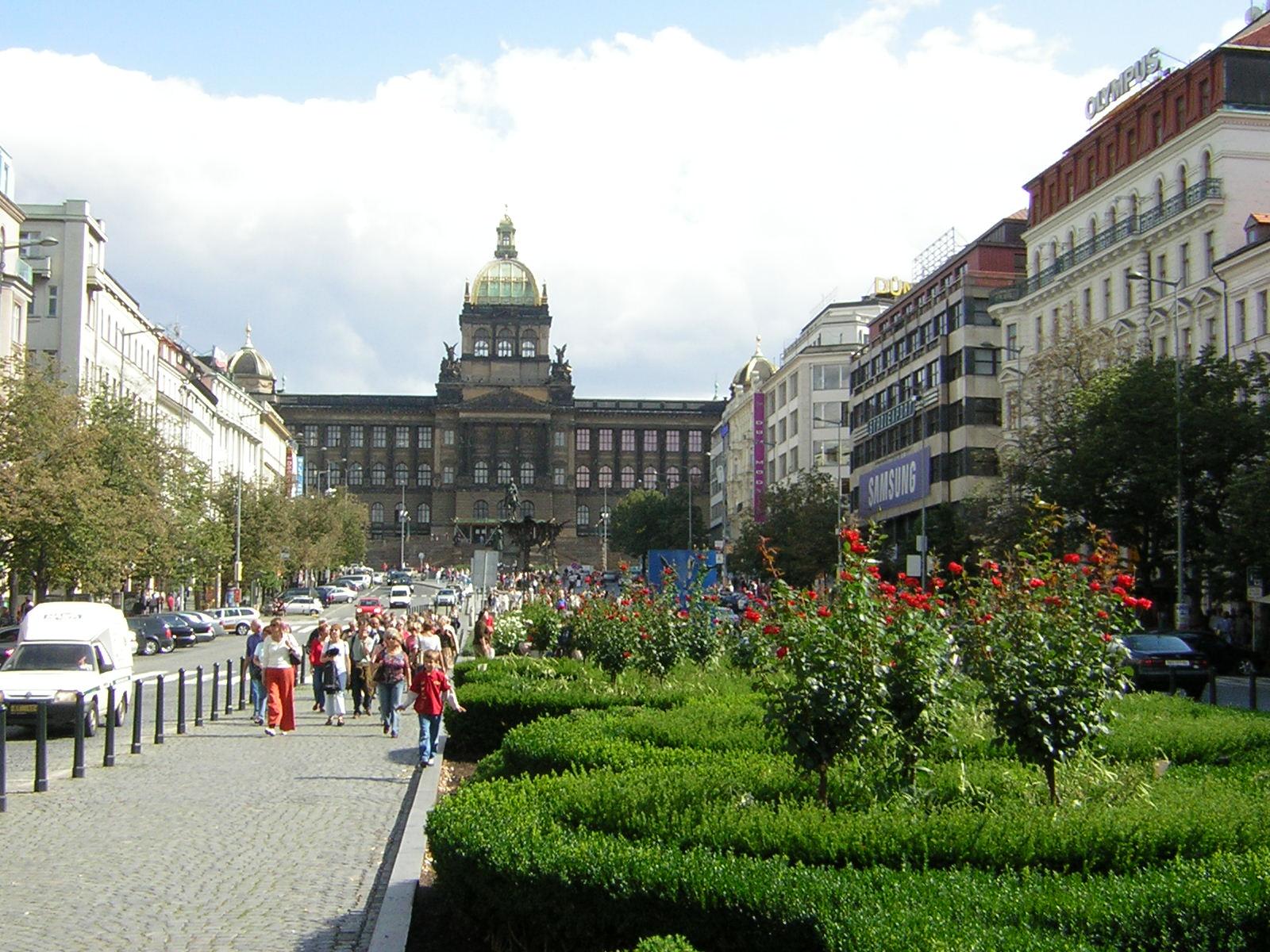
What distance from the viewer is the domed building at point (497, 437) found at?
191 metres

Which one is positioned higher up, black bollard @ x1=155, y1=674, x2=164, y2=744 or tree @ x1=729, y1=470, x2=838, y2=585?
tree @ x1=729, y1=470, x2=838, y2=585

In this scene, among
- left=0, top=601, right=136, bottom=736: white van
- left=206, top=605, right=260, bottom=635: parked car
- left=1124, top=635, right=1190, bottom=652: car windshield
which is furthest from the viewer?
left=206, top=605, right=260, bottom=635: parked car

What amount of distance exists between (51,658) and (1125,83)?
51.1m

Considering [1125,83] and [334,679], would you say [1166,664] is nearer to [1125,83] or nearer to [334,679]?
[334,679]

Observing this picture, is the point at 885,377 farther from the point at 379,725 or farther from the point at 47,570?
the point at 379,725

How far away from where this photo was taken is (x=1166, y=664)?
33719mm

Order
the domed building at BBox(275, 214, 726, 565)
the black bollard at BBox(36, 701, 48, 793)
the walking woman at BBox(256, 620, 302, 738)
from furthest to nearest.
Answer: the domed building at BBox(275, 214, 726, 565) → the walking woman at BBox(256, 620, 302, 738) → the black bollard at BBox(36, 701, 48, 793)

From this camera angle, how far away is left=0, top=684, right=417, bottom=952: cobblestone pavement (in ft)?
36.7

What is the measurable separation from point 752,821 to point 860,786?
5.69ft

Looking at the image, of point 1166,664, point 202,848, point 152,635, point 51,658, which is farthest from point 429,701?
point 152,635

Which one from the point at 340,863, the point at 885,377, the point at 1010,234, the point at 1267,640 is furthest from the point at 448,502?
the point at 340,863

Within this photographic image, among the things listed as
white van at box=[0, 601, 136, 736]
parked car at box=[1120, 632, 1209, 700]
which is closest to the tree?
parked car at box=[1120, 632, 1209, 700]

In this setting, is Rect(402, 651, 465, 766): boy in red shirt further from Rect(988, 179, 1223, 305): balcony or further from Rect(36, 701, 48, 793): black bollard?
Rect(988, 179, 1223, 305): balcony

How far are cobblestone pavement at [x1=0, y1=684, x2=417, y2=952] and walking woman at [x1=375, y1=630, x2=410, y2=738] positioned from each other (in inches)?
78.9
